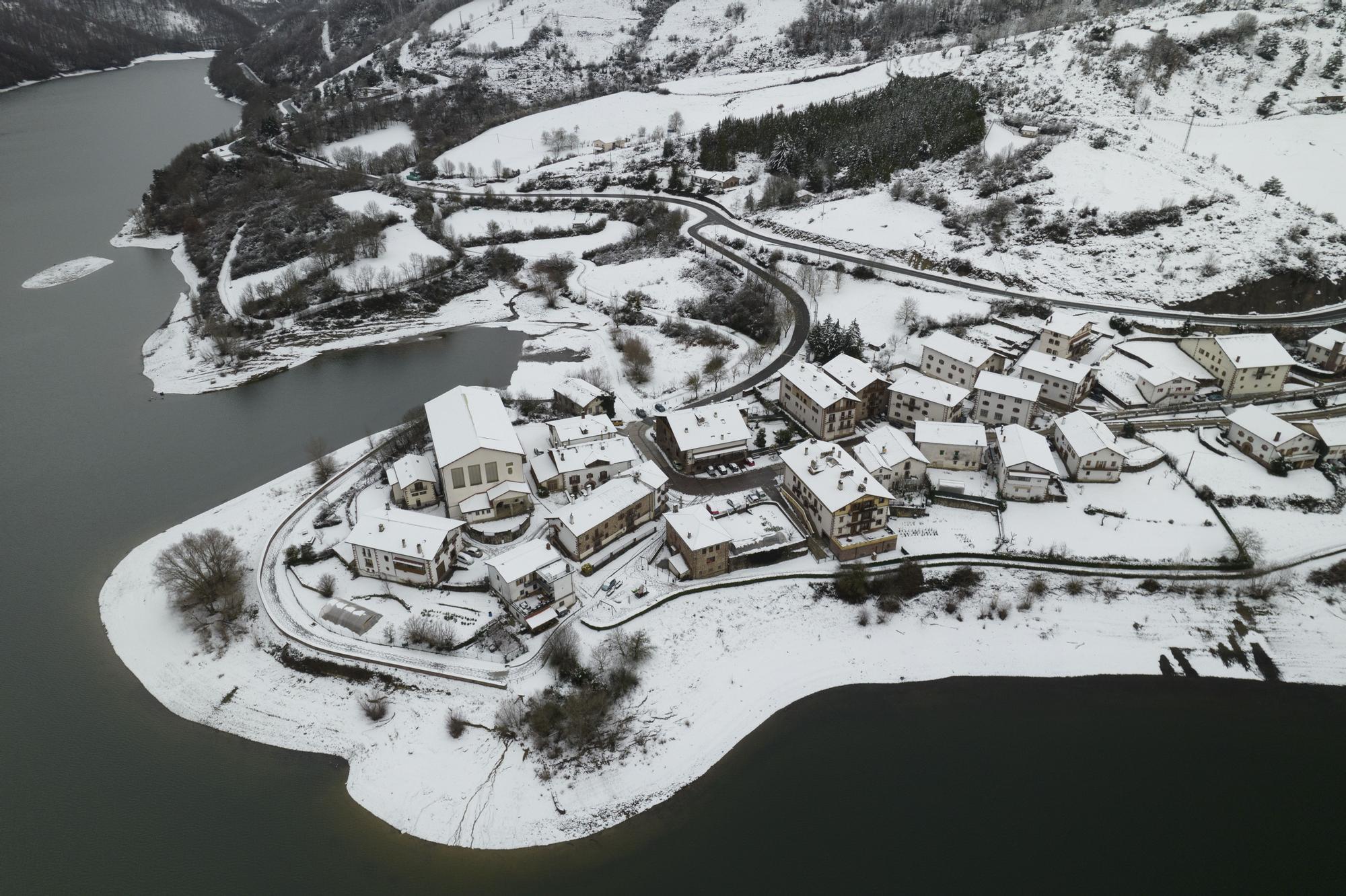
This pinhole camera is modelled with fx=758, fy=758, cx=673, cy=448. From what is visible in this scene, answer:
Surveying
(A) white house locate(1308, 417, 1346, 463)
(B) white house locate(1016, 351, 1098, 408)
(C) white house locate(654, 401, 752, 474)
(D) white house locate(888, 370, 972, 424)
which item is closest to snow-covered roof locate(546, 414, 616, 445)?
(C) white house locate(654, 401, 752, 474)

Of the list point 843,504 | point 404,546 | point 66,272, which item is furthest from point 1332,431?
point 66,272

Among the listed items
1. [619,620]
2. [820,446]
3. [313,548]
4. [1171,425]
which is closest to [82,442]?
[313,548]

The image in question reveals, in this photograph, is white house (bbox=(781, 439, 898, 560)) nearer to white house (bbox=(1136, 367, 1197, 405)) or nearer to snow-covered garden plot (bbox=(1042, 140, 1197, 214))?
white house (bbox=(1136, 367, 1197, 405))

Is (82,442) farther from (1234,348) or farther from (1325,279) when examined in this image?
(1325,279)

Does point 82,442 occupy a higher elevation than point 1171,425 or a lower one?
higher

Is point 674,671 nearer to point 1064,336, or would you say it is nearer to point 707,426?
point 707,426
